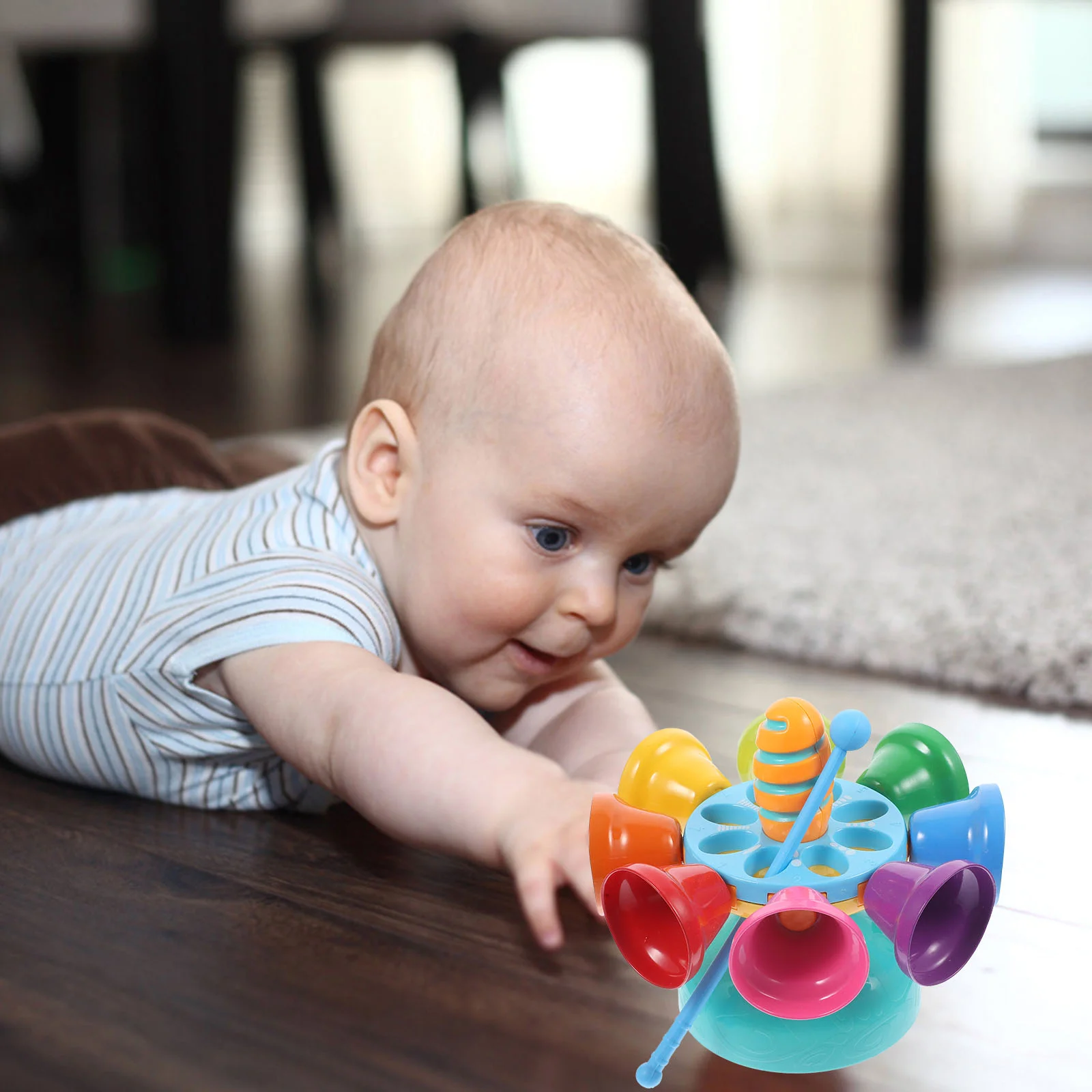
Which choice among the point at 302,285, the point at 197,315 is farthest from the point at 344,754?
the point at 302,285

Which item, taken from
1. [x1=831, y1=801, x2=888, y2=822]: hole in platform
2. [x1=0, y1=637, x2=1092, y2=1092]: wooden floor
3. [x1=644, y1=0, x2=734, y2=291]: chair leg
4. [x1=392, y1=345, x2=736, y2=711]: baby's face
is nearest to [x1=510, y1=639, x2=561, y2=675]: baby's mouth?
[x1=392, y1=345, x2=736, y2=711]: baby's face

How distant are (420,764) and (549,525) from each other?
5.6 inches

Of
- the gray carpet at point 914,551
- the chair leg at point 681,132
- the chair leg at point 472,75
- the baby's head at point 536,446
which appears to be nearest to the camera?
the baby's head at point 536,446

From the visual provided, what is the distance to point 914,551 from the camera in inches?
44.9

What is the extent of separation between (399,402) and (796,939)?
337 millimetres

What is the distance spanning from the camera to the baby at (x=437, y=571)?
24.3 inches

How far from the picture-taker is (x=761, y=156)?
4031 mm

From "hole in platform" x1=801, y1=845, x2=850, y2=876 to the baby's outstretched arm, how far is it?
3.0 inches

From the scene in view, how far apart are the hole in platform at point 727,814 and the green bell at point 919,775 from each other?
54mm

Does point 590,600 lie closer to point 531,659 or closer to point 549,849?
point 531,659

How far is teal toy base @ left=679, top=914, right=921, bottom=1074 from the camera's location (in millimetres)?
458

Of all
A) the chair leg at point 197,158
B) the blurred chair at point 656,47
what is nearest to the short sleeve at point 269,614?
the chair leg at point 197,158

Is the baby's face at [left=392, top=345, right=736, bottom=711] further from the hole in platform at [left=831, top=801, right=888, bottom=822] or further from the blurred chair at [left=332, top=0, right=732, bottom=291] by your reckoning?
the blurred chair at [left=332, top=0, right=732, bottom=291]

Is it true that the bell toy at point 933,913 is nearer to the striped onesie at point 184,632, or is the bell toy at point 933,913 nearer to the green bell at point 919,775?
the green bell at point 919,775
